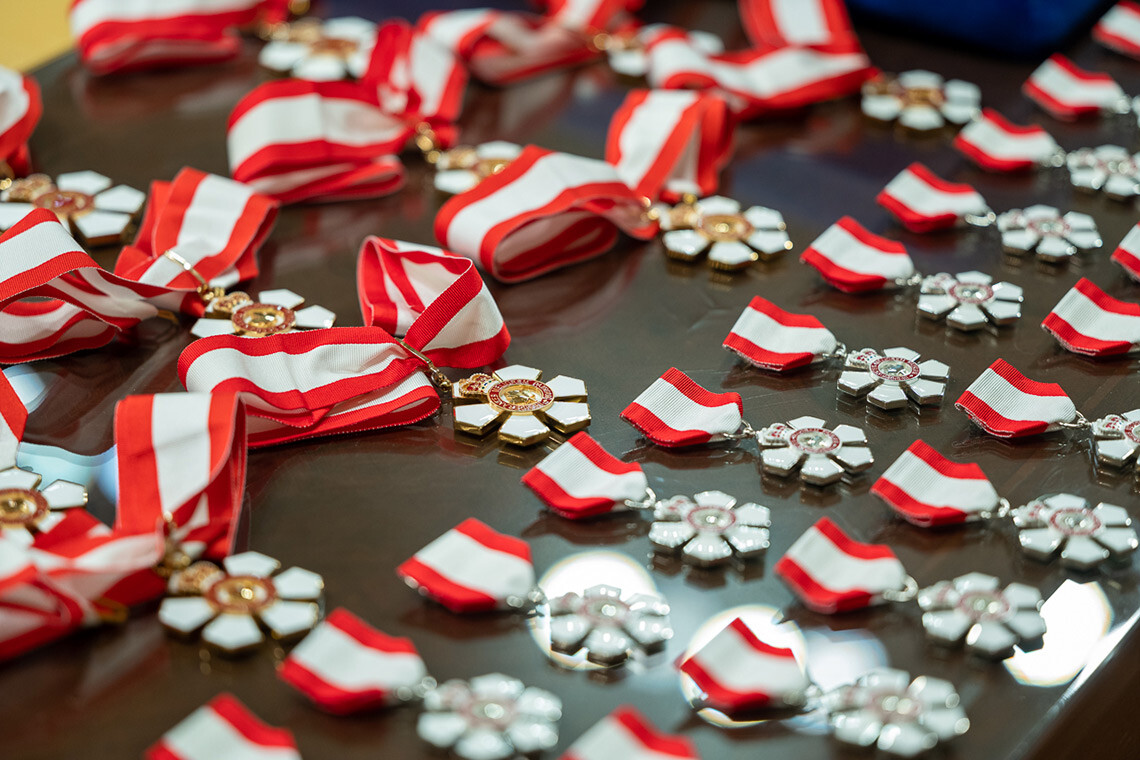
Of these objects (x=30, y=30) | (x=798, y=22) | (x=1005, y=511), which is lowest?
(x=30, y=30)

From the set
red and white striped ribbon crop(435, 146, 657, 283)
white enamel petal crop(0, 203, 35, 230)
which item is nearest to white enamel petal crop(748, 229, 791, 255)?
red and white striped ribbon crop(435, 146, 657, 283)

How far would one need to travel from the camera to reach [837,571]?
1.10 m

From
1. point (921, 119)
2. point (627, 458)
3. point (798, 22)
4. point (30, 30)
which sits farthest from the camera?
point (30, 30)

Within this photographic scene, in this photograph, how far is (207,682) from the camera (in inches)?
40.1

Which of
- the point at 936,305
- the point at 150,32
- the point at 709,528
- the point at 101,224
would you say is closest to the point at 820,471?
the point at 709,528

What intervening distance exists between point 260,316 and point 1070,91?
47.3 inches

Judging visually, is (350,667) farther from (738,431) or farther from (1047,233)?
(1047,233)

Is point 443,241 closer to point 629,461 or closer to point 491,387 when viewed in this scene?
point 491,387

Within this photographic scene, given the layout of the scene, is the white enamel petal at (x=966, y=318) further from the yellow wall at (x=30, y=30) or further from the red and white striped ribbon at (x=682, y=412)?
the yellow wall at (x=30, y=30)

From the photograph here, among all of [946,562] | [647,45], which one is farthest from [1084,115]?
[946,562]

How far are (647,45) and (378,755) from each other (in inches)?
53.1

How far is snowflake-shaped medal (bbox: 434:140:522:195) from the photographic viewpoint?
172 centimetres

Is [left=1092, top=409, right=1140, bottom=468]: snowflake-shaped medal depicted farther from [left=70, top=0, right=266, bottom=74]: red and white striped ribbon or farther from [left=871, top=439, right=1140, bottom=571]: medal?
[left=70, top=0, right=266, bottom=74]: red and white striped ribbon

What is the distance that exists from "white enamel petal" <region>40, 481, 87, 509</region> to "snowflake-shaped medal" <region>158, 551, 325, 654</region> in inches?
5.9
